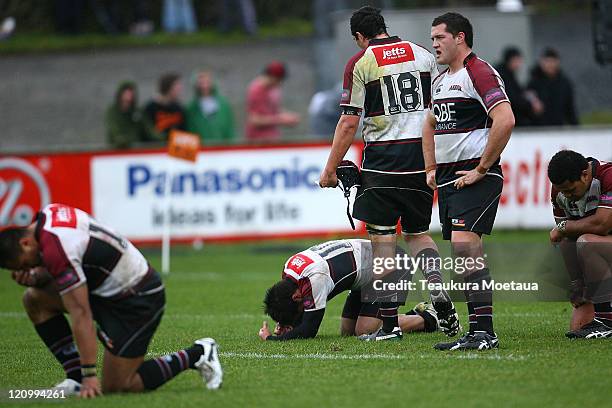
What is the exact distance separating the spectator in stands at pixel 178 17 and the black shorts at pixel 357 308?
1954 centimetres

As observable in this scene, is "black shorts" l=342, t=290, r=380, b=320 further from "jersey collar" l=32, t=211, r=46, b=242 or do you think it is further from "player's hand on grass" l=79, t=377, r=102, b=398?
"jersey collar" l=32, t=211, r=46, b=242

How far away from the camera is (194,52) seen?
29.1m

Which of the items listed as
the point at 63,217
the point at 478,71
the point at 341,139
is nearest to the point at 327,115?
the point at 341,139

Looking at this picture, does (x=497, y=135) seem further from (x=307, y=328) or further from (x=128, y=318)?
(x=128, y=318)

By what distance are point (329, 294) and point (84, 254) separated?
3232 millimetres

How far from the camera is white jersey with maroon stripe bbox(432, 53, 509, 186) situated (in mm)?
9133

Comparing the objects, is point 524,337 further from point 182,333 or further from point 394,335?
point 182,333

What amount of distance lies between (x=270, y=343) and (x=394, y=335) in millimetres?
1032

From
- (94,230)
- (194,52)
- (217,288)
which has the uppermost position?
(194,52)

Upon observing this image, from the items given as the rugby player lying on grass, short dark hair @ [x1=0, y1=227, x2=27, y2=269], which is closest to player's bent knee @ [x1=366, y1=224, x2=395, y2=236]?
the rugby player lying on grass

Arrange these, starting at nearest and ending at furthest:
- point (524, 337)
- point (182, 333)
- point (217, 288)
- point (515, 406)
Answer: point (515, 406), point (524, 337), point (182, 333), point (217, 288)

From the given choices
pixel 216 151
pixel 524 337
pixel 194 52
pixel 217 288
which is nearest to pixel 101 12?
pixel 194 52

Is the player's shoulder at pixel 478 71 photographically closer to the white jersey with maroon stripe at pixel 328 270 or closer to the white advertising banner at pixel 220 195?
the white jersey with maroon stripe at pixel 328 270

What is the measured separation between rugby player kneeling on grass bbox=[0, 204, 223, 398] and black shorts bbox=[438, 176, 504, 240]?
89.0 inches
